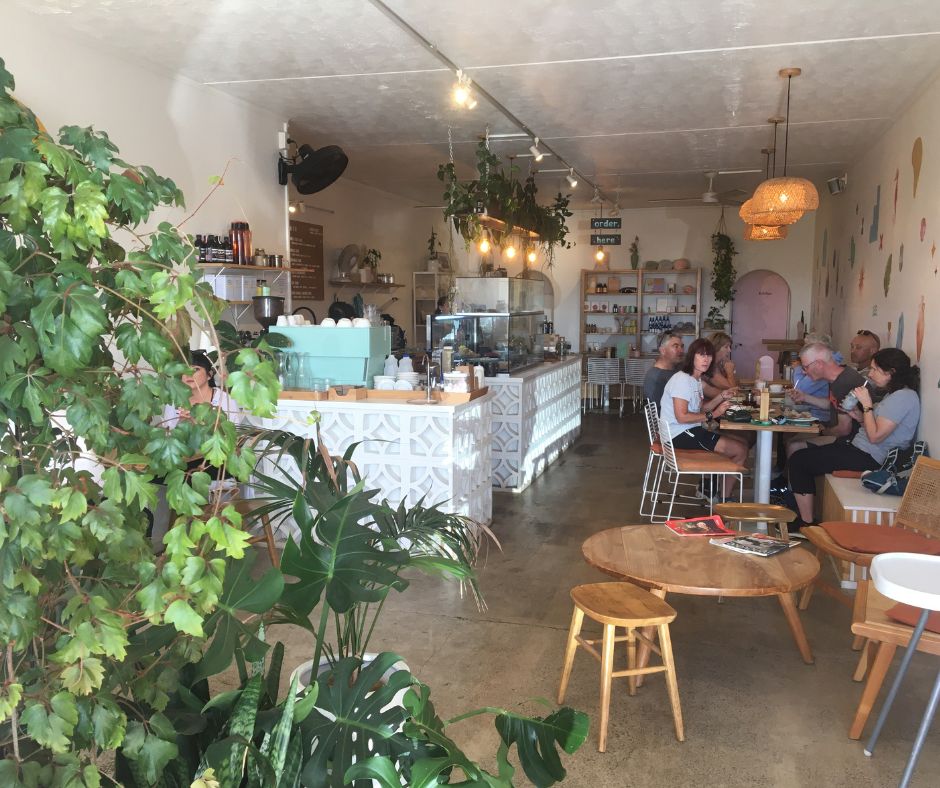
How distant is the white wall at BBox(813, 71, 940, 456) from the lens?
5.31 m

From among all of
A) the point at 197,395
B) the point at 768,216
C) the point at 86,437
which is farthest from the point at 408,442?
the point at 86,437

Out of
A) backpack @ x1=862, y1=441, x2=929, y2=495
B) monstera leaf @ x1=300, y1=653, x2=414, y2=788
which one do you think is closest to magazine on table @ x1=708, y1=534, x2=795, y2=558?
backpack @ x1=862, y1=441, x2=929, y2=495

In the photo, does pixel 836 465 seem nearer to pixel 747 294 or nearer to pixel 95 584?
pixel 95 584

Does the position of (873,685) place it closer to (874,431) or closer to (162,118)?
(874,431)

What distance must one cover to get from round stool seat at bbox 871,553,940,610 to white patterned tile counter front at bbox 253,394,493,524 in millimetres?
2811

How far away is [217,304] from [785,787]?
8.39 feet

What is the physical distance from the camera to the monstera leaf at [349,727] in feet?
5.44

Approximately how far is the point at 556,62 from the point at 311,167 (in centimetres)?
251

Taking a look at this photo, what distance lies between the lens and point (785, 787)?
9.04 ft

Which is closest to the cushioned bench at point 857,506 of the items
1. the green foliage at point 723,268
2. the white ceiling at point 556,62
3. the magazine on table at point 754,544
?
the magazine on table at point 754,544

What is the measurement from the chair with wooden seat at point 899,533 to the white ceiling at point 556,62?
2.48 metres

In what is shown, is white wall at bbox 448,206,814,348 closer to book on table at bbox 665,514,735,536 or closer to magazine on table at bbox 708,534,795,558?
book on table at bbox 665,514,735,536

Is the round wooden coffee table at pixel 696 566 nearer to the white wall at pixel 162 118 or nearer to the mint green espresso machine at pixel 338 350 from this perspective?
the white wall at pixel 162 118

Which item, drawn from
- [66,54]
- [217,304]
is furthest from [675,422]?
[217,304]
